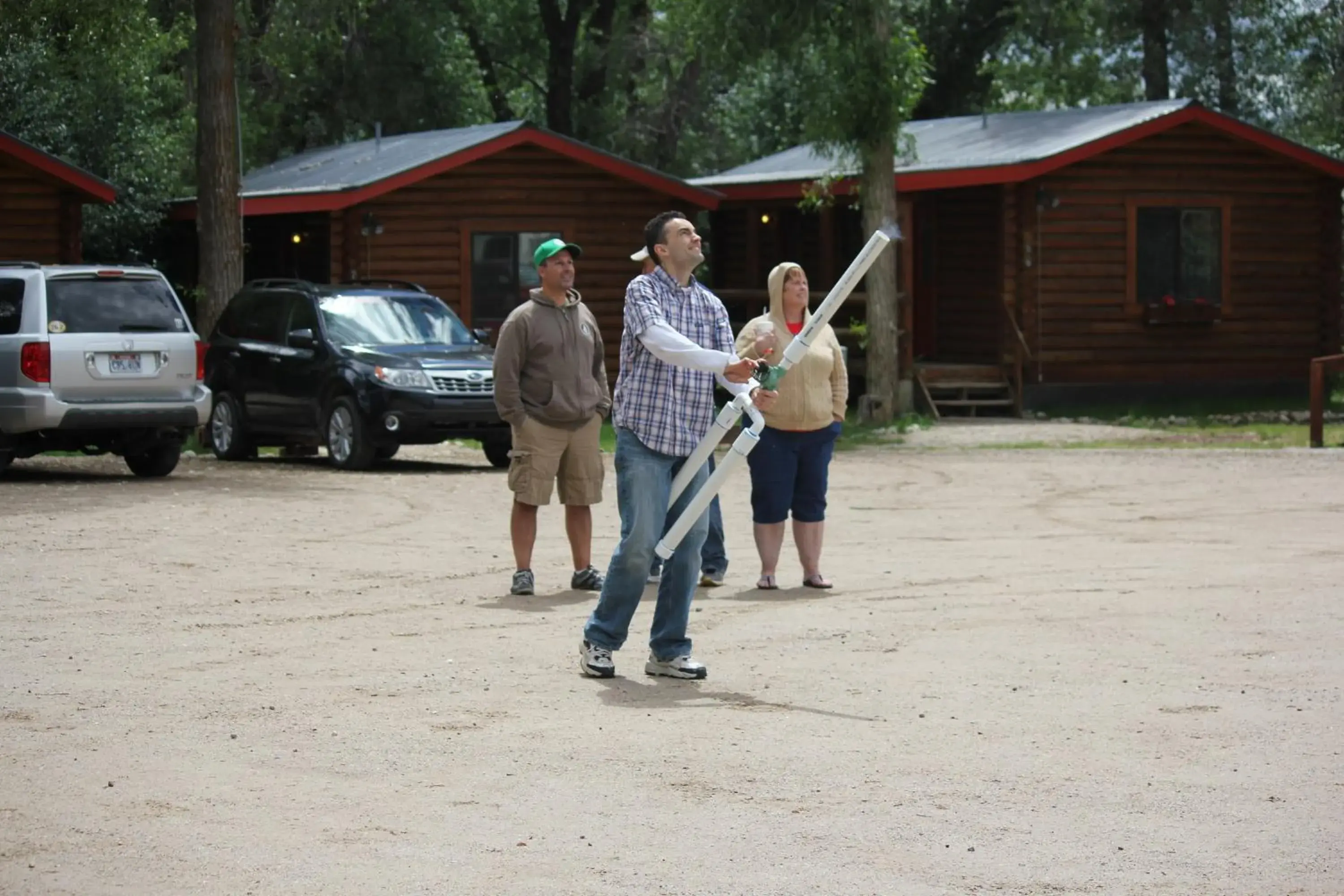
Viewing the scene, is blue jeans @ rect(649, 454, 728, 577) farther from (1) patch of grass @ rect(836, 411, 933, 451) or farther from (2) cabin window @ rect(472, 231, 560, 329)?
(2) cabin window @ rect(472, 231, 560, 329)

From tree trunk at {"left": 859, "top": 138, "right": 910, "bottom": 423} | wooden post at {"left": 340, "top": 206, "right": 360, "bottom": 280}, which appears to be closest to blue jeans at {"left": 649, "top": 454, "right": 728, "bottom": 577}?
tree trunk at {"left": 859, "top": 138, "right": 910, "bottom": 423}

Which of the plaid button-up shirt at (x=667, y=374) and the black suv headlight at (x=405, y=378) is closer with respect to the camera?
the plaid button-up shirt at (x=667, y=374)

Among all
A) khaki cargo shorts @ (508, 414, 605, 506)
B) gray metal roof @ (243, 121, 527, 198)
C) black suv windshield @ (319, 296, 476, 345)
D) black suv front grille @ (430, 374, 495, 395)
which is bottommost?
khaki cargo shorts @ (508, 414, 605, 506)

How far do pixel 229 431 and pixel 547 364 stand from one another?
10.7 metres

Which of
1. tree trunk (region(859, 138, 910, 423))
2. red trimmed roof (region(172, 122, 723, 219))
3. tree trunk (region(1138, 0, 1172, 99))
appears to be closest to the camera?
tree trunk (region(859, 138, 910, 423))

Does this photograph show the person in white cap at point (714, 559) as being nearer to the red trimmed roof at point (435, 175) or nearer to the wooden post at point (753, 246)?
the red trimmed roof at point (435, 175)

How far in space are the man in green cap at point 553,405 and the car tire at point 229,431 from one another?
10.1 metres

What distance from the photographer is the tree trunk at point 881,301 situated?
1001 inches

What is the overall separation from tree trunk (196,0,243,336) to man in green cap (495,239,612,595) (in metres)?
11.9

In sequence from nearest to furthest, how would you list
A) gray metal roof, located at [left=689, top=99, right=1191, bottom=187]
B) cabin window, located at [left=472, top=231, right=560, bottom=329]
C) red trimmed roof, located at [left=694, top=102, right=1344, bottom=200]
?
1. red trimmed roof, located at [left=694, top=102, right=1344, bottom=200]
2. gray metal roof, located at [left=689, top=99, right=1191, bottom=187]
3. cabin window, located at [left=472, top=231, right=560, bottom=329]

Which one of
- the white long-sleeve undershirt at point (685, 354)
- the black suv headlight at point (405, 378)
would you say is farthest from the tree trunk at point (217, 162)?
the white long-sleeve undershirt at point (685, 354)

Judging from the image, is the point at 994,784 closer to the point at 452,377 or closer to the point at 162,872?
the point at 162,872

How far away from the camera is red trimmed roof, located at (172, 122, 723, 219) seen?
1042 inches

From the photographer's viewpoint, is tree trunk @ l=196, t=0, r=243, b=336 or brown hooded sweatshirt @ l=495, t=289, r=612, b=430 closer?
brown hooded sweatshirt @ l=495, t=289, r=612, b=430
